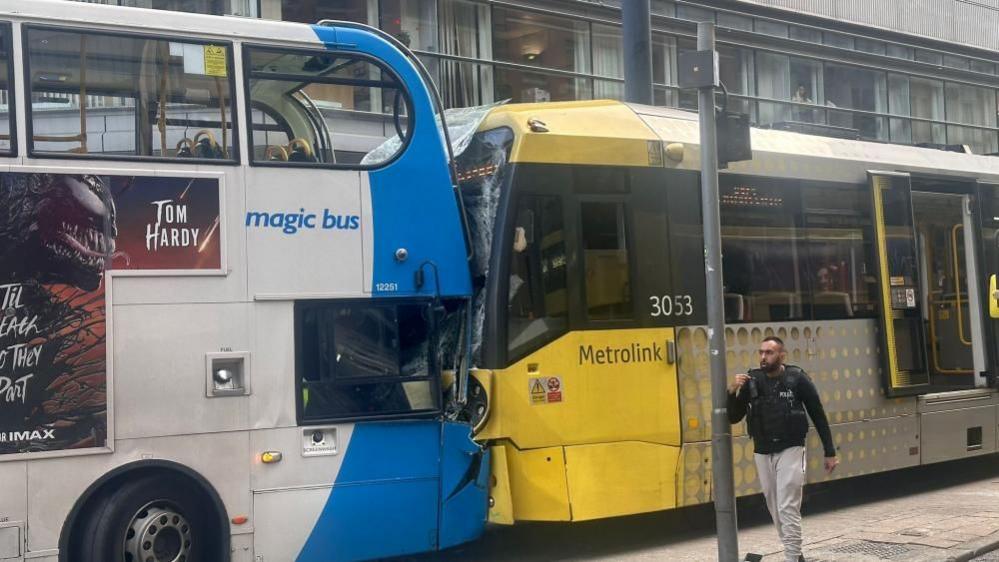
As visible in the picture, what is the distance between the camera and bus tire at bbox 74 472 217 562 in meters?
7.94

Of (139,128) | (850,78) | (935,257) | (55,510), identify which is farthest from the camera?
(850,78)

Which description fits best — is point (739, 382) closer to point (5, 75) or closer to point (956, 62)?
point (5, 75)

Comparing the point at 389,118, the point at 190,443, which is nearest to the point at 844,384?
the point at 389,118

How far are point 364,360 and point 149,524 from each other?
6.27 ft

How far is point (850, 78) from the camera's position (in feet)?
86.6

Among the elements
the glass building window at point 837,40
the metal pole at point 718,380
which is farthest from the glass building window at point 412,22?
the metal pole at point 718,380

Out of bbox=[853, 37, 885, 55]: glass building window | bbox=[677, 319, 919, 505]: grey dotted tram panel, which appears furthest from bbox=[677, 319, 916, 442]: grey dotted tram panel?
bbox=[853, 37, 885, 55]: glass building window

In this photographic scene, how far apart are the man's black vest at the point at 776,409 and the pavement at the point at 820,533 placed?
1.09m

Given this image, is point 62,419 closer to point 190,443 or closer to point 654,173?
point 190,443

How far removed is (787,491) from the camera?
885cm

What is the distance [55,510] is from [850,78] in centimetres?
2202

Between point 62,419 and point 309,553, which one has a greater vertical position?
point 62,419

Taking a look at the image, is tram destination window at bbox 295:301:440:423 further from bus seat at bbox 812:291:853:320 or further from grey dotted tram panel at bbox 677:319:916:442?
bus seat at bbox 812:291:853:320

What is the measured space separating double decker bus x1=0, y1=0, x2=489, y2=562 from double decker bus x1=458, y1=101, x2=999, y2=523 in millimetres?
469
